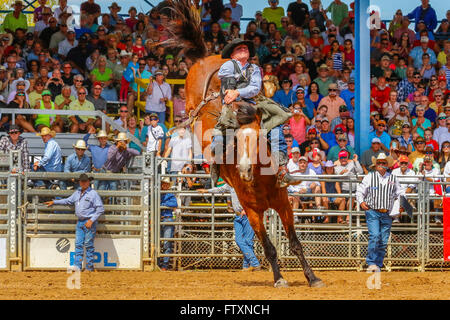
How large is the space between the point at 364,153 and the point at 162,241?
4021mm

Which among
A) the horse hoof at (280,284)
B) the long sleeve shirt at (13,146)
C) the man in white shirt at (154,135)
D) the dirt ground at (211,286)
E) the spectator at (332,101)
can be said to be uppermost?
the spectator at (332,101)

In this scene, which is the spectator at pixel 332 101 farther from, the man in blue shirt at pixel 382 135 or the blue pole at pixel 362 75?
the blue pole at pixel 362 75

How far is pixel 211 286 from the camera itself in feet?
31.3

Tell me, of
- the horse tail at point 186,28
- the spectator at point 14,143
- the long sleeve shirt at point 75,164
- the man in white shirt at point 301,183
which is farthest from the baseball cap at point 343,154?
the spectator at point 14,143

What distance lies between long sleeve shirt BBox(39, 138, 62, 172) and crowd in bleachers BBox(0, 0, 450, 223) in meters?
0.09

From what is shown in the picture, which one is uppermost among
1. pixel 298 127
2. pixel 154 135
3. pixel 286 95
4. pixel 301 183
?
pixel 286 95

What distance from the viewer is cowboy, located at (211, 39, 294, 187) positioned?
28.2ft

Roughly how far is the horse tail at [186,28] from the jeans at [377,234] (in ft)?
13.3

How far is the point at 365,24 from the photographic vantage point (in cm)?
Result: 1334

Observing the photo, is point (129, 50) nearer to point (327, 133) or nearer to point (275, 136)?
point (327, 133)

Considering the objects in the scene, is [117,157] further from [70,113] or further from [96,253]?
[96,253]

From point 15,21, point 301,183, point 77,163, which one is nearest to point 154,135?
point 77,163

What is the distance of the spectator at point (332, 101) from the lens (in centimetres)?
1605

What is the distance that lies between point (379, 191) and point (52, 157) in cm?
575
